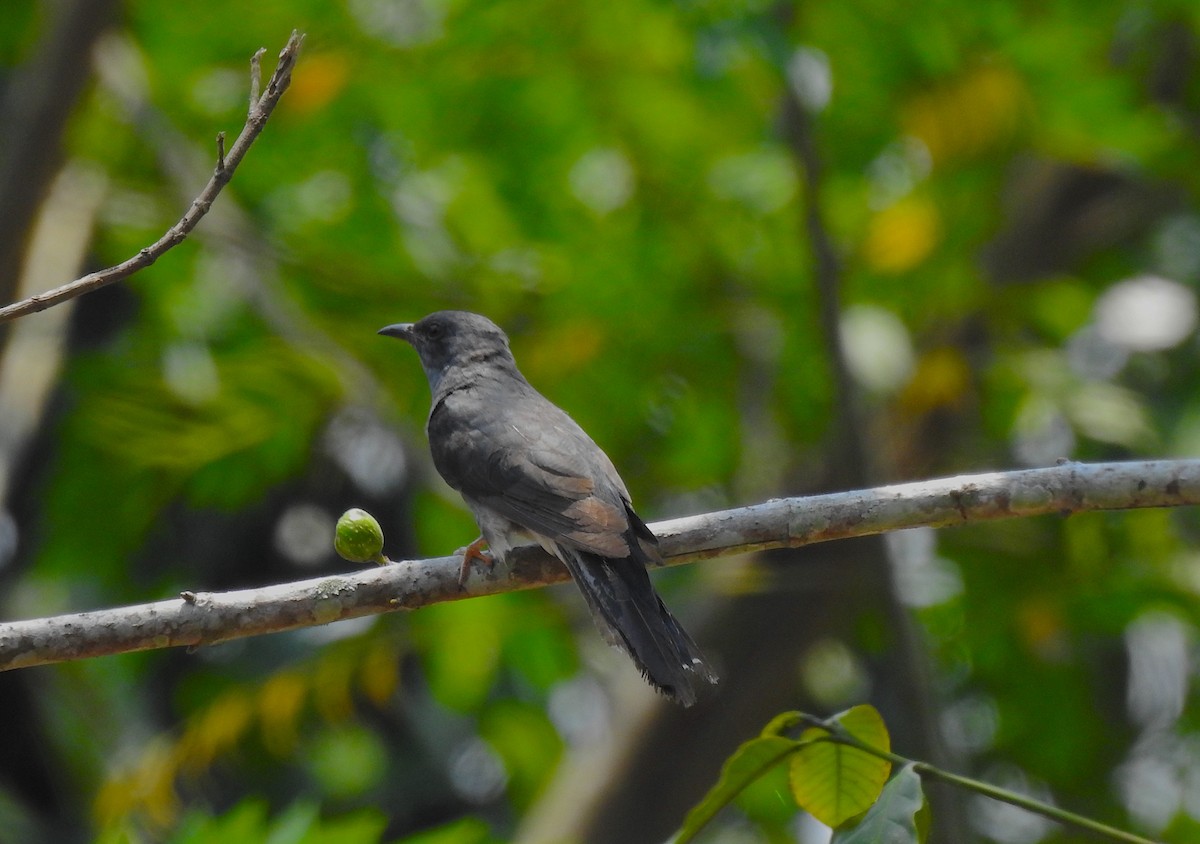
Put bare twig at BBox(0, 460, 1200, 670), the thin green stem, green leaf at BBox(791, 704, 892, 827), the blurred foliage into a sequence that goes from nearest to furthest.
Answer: the thin green stem < green leaf at BBox(791, 704, 892, 827) < bare twig at BBox(0, 460, 1200, 670) < the blurred foliage

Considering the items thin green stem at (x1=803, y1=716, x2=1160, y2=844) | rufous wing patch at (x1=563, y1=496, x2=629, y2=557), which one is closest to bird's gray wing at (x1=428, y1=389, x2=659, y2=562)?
rufous wing patch at (x1=563, y1=496, x2=629, y2=557)

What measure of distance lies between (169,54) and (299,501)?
2569mm

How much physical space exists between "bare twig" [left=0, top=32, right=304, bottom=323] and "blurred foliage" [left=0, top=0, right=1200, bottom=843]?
327 centimetres

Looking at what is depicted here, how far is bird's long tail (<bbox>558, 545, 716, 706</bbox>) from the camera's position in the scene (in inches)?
138

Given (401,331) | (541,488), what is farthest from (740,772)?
(401,331)

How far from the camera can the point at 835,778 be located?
2750 millimetres

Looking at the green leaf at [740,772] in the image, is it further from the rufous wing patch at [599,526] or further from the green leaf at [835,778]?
the rufous wing patch at [599,526]

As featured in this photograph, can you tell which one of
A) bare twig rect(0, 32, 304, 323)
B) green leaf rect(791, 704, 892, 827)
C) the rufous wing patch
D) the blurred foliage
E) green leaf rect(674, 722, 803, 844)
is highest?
bare twig rect(0, 32, 304, 323)

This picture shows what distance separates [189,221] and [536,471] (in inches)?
73.0

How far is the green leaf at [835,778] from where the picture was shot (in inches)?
108

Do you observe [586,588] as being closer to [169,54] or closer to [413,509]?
[413,509]

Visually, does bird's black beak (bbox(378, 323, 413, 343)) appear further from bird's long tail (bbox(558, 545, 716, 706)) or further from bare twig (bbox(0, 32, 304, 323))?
bare twig (bbox(0, 32, 304, 323))

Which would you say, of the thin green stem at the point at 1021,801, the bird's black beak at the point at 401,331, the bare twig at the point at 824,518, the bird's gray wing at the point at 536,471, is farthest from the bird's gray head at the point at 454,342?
the thin green stem at the point at 1021,801

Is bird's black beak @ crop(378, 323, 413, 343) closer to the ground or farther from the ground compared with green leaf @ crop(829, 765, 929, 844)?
closer to the ground
